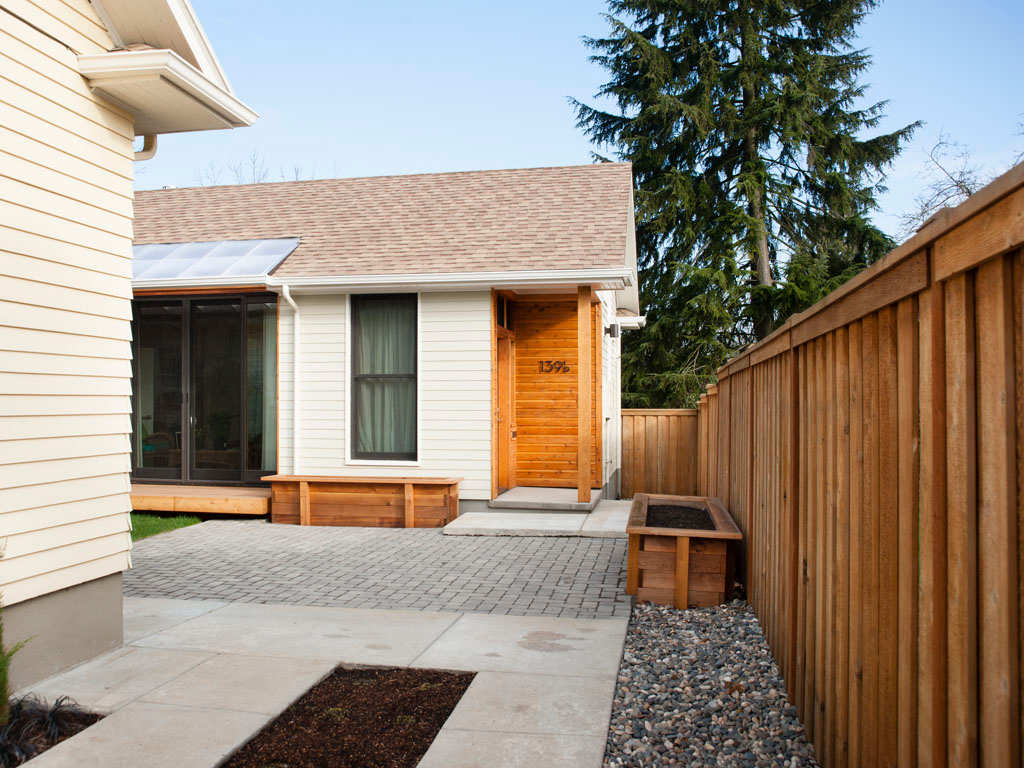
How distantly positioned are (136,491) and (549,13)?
19.7m

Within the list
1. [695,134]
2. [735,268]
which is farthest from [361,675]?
[695,134]

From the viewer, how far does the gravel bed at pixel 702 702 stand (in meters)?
3.34

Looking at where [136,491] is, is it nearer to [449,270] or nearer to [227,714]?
[449,270]

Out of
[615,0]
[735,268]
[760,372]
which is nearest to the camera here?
[760,372]

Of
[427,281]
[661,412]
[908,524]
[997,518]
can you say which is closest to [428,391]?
[427,281]

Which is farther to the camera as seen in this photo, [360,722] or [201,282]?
[201,282]

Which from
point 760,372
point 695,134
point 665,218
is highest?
point 695,134

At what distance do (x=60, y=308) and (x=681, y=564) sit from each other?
4.21 metres

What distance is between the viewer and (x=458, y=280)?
980 cm

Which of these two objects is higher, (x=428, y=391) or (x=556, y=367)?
(x=556, y=367)

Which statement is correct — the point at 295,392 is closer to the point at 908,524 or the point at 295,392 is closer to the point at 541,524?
the point at 541,524

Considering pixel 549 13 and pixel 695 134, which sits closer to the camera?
pixel 695 134

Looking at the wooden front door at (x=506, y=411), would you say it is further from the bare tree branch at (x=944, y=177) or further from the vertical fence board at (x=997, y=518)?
the vertical fence board at (x=997, y=518)

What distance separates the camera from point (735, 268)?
1898cm
